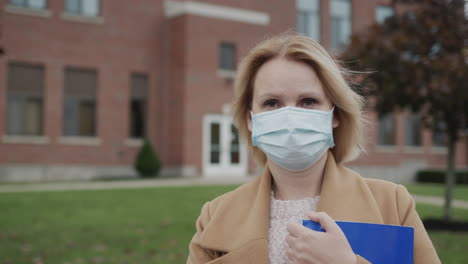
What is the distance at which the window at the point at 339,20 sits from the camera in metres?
32.8

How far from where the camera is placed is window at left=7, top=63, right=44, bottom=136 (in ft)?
78.6

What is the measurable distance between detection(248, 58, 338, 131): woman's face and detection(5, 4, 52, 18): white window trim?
77.4ft

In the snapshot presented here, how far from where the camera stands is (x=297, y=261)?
6.21 feet

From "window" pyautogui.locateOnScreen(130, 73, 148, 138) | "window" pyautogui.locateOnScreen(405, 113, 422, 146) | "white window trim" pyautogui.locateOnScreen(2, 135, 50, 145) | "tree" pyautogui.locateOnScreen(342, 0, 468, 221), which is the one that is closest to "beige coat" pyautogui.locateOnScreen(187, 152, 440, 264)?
"tree" pyautogui.locateOnScreen(342, 0, 468, 221)

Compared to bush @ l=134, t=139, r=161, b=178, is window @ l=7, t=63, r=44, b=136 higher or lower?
higher

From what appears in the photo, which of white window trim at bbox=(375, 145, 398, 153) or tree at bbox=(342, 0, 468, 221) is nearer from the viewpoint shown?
tree at bbox=(342, 0, 468, 221)

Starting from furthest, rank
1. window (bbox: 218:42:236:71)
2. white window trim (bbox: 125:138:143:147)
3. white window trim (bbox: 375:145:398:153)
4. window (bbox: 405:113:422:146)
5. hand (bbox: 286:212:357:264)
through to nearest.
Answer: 1. window (bbox: 405:113:422:146)
2. white window trim (bbox: 375:145:398:153)
3. window (bbox: 218:42:236:71)
4. white window trim (bbox: 125:138:143:147)
5. hand (bbox: 286:212:357:264)

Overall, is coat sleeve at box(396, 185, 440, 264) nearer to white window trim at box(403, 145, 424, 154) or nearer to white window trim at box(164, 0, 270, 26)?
white window trim at box(164, 0, 270, 26)

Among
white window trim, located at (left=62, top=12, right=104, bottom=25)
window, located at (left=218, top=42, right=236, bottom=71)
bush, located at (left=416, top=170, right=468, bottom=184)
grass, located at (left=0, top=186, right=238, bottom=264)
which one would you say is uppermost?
white window trim, located at (left=62, top=12, right=104, bottom=25)

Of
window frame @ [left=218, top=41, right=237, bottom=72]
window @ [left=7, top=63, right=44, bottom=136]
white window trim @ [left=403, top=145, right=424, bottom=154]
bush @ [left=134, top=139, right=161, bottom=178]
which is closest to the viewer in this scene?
window @ [left=7, top=63, right=44, bottom=136]

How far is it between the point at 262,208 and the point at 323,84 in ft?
1.67

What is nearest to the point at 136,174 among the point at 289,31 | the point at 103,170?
the point at 103,170

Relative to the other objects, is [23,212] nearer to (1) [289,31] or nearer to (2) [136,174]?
(1) [289,31]

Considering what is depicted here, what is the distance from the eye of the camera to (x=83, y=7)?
84.4 feet
